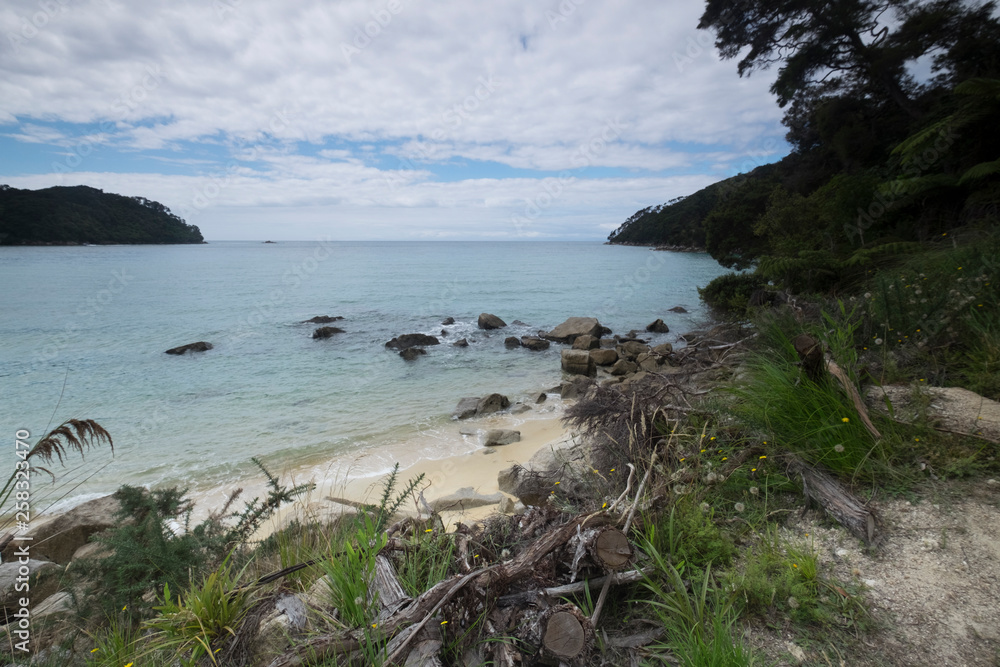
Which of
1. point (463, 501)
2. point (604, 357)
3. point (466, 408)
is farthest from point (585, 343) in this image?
point (463, 501)

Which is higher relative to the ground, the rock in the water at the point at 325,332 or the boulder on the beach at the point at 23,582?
the boulder on the beach at the point at 23,582

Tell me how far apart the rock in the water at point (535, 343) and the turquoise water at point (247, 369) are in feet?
1.47

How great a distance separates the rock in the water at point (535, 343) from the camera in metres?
16.9

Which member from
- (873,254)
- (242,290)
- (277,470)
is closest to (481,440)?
(277,470)

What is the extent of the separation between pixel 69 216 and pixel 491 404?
3917 inches

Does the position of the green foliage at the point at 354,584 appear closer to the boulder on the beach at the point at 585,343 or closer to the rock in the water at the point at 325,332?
the boulder on the beach at the point at 585,343

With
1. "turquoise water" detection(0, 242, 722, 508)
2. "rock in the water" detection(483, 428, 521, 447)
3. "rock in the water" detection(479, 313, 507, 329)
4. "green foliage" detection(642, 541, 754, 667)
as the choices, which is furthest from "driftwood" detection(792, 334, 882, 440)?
"rock in the water" detection(479, 313, 507, 329)

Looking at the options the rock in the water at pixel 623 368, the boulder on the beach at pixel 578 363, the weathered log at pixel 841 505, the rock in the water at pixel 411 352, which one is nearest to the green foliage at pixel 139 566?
the weathered log at pixel 841 505

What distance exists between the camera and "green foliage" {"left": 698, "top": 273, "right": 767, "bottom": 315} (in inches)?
660

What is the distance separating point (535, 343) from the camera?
17.1 metres

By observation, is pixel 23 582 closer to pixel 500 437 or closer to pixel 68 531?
pixel 68 531

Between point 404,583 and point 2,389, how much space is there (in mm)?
15623

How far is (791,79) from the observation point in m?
17.8

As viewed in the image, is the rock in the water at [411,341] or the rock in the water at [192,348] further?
the rock in the water at [411,341]
